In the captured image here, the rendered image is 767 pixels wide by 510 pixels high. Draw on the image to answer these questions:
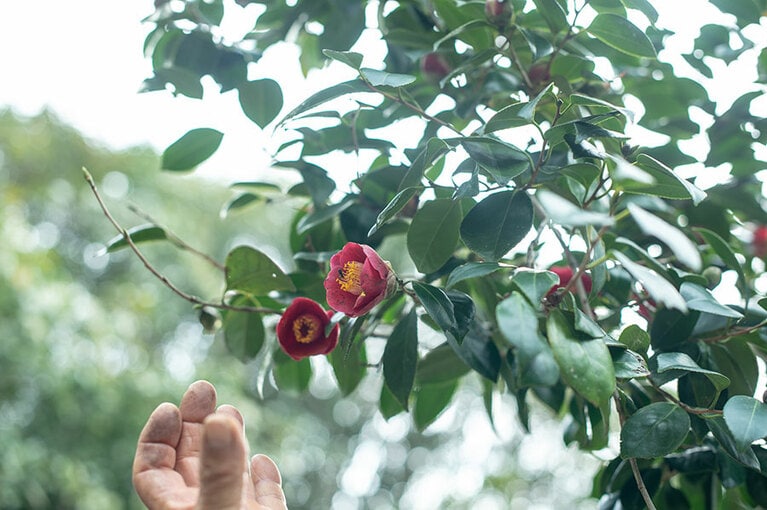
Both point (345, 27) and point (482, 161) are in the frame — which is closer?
point (482, 161)

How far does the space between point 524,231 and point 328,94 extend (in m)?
0.23

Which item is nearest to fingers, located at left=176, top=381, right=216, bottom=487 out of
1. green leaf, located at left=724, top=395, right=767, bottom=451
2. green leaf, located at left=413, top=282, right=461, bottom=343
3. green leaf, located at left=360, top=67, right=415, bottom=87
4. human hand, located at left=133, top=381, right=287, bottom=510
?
human hand, located at left=133, top=381, right=287, bottom=510

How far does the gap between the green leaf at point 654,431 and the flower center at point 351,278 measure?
25 cm

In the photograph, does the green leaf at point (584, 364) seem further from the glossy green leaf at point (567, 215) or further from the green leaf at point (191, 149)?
the green leaf at point (191, 149)

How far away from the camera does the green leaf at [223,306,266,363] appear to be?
0.88m

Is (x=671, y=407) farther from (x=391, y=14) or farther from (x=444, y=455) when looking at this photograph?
(x=444, y=455)

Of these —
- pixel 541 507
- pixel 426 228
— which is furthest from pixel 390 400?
pixel 541 507

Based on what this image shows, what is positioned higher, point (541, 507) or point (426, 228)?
point (426, 228)

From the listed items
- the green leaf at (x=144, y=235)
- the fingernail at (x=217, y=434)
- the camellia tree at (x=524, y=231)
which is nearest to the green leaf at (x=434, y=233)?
the camellia tree at (x=524, y=231)

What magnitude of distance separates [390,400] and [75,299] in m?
3.07

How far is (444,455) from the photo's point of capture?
24.7 feet

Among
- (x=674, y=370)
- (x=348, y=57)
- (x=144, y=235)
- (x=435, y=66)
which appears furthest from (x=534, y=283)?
(x=144, y=235)

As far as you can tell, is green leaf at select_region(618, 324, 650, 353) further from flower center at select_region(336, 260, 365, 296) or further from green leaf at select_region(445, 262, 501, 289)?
flower center at select_region(336, 260, 365, 296)

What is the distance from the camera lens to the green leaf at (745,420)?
0.54 metres
